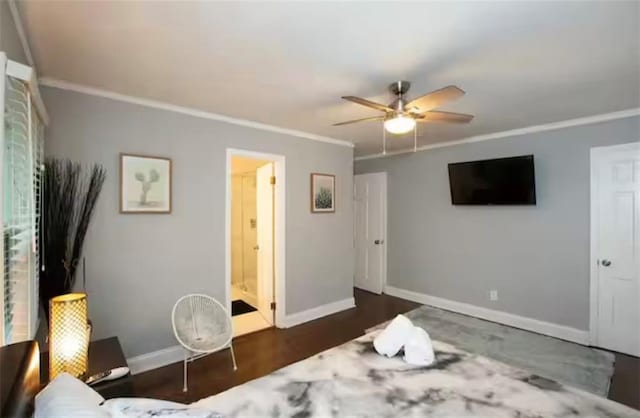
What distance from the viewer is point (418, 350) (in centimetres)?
185

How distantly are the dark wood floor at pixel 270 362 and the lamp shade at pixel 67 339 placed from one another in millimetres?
998

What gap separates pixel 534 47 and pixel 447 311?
354cm

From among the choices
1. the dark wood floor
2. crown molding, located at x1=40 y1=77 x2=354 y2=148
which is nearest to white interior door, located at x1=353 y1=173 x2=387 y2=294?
the dark wood floor

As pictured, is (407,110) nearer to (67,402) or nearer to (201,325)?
(67,402)

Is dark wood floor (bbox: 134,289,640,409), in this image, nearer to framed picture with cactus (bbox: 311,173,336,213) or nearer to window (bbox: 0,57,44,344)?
window (bbox: 0,57,44,344)

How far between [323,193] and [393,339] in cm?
261

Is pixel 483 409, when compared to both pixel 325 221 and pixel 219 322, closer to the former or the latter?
pixel 219 322

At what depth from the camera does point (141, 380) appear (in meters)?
2.69

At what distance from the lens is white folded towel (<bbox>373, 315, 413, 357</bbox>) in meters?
1.89

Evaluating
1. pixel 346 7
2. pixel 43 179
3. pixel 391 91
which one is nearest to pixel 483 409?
pixel 346 7

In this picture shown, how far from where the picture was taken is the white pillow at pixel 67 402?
3.01ft

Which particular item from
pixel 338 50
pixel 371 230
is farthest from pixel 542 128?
pixel 338 50

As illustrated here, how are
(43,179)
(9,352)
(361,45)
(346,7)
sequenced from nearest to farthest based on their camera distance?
1. (9,352)
2. (346,7)
3. (361,45)
4. (43,179)

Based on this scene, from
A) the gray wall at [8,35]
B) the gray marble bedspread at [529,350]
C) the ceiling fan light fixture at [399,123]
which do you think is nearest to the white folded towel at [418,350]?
the ceiling fan light fixture at [399,123]
